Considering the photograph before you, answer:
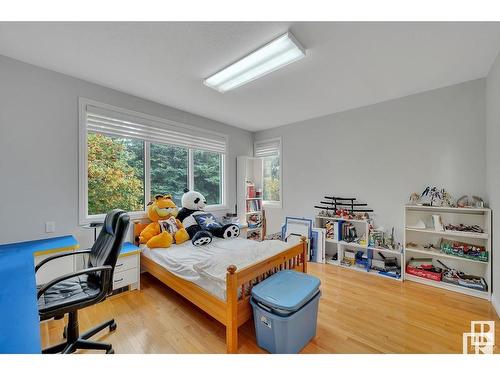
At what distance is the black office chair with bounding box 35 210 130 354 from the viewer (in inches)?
53.4

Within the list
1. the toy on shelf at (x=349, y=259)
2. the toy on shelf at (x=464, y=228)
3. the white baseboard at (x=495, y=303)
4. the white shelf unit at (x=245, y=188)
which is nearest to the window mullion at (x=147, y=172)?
the white shelf unit at (x=245, y=188)

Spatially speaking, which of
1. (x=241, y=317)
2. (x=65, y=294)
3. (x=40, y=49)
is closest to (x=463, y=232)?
(x=241, y=317)

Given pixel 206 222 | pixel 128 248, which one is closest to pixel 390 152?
pixel 206 222

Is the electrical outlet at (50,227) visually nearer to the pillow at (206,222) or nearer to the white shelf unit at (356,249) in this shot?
the pillow at (206,222)

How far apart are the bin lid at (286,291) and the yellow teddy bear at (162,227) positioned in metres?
1.42

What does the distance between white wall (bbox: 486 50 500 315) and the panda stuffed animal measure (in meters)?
2.77

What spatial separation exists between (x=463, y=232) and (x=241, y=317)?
259 cm

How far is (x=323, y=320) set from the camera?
1.94 m

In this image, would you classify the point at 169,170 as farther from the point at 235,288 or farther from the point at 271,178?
the point at 235,288

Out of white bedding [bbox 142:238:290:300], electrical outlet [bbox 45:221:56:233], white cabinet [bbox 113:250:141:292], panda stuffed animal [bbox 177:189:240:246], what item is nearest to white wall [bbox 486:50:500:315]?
white bedding [bbox 142:238:290:300]

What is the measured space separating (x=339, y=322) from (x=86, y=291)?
207cm

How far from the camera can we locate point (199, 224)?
9.77ft

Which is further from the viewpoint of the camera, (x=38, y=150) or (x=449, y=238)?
(x=449, y=238)

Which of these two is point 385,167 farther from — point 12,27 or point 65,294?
point 12,27
